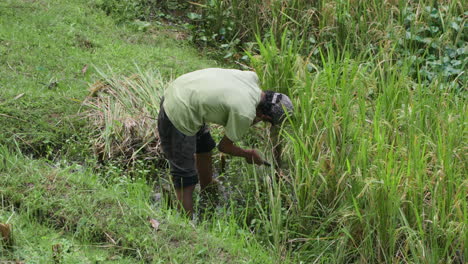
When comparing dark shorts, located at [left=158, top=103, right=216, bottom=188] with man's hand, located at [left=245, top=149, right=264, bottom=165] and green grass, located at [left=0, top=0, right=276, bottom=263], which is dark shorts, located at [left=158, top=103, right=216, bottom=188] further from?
man's hand, located at [left=245, top=149, right=264, bottom=165]

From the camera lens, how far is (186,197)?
3.97m

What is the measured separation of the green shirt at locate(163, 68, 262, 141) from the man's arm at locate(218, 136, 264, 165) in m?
0.18

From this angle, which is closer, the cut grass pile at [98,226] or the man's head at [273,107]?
the cut grass pile at [98,226]

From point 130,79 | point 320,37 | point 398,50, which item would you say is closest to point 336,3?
point 320,37

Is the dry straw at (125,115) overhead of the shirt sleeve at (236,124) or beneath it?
beneath

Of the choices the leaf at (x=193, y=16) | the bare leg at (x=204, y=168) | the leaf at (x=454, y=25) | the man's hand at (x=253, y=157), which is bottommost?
the bare leg at (x=204, y=168)

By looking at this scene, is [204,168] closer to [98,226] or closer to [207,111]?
[207,111]

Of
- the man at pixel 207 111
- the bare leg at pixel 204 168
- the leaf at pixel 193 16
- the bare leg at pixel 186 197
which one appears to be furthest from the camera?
the leaf at pixel 193 16

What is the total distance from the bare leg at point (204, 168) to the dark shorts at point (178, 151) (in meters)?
0.44

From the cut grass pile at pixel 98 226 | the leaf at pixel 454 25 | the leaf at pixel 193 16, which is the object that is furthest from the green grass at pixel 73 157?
the leaf at pixel 454 25

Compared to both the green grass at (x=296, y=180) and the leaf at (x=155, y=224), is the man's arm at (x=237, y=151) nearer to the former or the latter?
the green grass at (x=296, y=180)

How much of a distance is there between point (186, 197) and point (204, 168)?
19.7 inches

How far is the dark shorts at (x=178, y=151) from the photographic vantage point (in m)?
3.83

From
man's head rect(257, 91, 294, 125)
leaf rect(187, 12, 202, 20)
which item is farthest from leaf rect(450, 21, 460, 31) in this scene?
leaf rect(187, 12, 202, 20)
